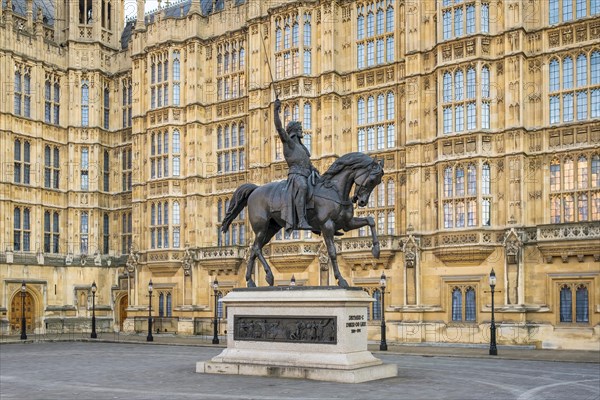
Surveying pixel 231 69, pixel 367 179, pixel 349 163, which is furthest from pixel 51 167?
pixel 367 179

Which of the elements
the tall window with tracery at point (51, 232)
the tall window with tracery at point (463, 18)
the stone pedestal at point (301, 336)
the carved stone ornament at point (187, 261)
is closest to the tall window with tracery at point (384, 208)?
the tall window with tracery at point (463, 18)

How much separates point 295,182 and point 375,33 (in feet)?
72.5

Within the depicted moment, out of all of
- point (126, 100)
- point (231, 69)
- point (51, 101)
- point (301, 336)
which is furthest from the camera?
point (126, 100)

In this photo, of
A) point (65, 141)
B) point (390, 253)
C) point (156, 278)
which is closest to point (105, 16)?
point (65, 141)

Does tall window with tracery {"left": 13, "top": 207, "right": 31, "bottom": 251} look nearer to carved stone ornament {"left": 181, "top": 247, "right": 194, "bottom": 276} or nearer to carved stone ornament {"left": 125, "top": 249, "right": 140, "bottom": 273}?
carved stone ornament {"left": 125, "top": 249, "right": 140, "bottom": 273}

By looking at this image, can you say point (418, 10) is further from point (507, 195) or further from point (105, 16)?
point (105, 16)

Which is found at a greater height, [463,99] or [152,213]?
[463,99]

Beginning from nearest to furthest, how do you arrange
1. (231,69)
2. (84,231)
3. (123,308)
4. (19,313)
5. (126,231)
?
(231,69) → (19,313) → (84,231) → (123,308) → (126,231)

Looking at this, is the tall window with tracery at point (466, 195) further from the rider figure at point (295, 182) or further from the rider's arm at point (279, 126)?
the rider's arm at point (279, 126)

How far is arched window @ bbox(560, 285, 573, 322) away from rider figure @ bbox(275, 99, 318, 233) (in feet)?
57.1

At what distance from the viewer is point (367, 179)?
20953 mm

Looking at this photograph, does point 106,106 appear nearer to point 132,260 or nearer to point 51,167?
point 51,167

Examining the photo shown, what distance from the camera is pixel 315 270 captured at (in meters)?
42.2

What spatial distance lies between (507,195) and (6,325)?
30577 mm
